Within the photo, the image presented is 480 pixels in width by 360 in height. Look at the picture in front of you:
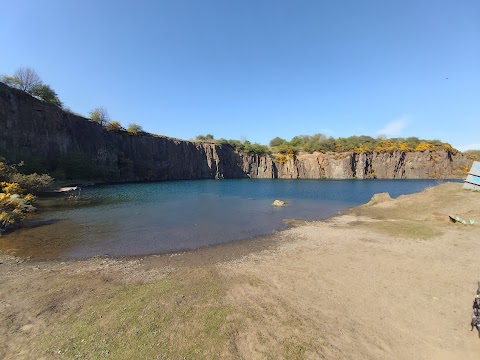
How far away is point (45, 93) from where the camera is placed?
57.8 metres

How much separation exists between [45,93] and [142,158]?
1205 inches

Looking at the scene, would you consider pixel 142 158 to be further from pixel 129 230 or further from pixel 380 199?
pixel 380 199

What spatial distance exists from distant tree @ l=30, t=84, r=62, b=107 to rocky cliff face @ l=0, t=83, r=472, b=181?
16.5 feet

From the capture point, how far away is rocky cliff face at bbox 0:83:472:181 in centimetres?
4728

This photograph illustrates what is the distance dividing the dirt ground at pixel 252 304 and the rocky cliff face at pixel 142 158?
4144 centimetres

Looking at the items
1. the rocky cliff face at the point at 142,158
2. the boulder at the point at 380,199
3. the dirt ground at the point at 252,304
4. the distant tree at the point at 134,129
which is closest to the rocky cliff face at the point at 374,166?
the rocky cliff face at the point at 142,158

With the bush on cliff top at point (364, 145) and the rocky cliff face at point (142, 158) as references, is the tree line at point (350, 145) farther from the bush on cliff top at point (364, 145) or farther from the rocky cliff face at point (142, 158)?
the rocky cliff face at point (142, 158)

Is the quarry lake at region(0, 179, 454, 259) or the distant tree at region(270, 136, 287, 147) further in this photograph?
the distant tree at region(270, 136, 287, 147)

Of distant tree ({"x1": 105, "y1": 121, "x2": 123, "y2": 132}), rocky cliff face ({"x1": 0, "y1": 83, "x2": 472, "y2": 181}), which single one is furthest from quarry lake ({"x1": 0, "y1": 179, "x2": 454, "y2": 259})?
distant tree ({"x1": 105, "y1": 121, "x2": 123, "y2": 132})

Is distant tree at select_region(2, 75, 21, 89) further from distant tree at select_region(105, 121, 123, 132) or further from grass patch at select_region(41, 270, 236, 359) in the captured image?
grass patch at select_region(41, 270, 236, 359)

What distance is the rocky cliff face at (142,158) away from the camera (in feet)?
155

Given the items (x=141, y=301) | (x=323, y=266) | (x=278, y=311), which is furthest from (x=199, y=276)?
(x=323, y=266)

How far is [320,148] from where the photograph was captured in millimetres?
112438

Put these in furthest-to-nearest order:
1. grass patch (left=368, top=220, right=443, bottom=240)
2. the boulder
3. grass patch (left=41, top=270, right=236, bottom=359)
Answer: the boulder < grass patch (left=368, top=220, right=443, bottom=240) < grass patch (left=41, top=270, right=236, bottom=359)
